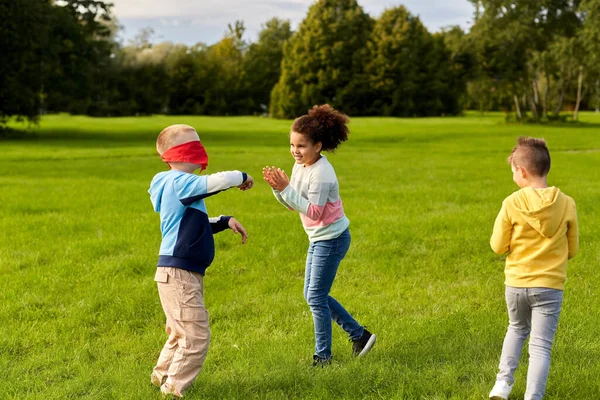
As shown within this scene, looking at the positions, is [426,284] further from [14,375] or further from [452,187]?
[452,187]

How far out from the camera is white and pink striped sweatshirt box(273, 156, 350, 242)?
470 cm

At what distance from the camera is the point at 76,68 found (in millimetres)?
41469

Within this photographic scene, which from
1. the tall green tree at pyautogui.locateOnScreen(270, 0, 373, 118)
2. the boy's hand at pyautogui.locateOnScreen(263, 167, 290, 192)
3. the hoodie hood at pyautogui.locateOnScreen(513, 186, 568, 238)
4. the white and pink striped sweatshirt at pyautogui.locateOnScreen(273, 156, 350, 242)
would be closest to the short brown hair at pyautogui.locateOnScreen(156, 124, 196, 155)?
the boy's hand at pyautogui.locateOnScreen(263, 167, 290, 192)

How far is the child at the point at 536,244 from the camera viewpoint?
4113 mm

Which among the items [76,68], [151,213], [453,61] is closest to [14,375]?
[151,213]

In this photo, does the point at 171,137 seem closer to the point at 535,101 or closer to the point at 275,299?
the point at 275,299

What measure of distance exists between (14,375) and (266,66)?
3468 inches

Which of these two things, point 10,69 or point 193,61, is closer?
point 10,69

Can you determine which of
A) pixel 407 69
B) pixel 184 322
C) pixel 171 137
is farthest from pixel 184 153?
pixel 407 69

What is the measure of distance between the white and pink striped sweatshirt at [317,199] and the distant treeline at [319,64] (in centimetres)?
3401

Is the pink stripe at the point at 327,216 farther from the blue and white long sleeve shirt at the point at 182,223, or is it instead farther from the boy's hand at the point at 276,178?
the blue and white long sleeve shirt at the point at 182,223

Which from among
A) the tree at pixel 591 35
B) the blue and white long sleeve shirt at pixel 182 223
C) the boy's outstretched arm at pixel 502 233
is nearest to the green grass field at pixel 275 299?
the blue and white long sleeve shirt at pixel 182 223

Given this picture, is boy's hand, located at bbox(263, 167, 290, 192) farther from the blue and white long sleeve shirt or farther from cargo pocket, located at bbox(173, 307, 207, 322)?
cargo pocket, located at bbox(173, 307, 207, 322)

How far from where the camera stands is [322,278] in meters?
5.04
